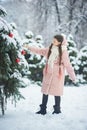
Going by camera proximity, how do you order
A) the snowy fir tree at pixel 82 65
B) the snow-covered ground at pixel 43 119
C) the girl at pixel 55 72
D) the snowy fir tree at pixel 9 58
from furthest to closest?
1. the snowy fir tree at pixel 82 65
2. the girl at pixel 55 72
3. the snowy fir tree at pixel 9 58
4. the snow-covered ground at pixel 43 119

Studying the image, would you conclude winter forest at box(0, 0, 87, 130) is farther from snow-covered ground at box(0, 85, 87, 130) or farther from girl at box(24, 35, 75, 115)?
girl at box(24, 35, 75, 115)

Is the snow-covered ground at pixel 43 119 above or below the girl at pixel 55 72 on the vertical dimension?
below

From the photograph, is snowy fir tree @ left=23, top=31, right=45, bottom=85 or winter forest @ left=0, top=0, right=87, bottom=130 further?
snowy fir tree @ left=23, top=31, right=45, bottom=85

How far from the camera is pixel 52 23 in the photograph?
24.5 m

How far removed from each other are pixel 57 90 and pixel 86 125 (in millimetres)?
1368

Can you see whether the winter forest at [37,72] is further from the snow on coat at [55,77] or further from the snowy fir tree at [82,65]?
the snow on coat at [55,77]

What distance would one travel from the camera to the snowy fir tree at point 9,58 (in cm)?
699

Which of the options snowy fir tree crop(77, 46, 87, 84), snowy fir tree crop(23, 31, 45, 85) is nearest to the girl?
snowy fir tree crop(23, 31, 45, 85)

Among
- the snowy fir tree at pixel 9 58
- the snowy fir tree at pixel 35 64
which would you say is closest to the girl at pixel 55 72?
the snowy fir tree at pixel 9 58

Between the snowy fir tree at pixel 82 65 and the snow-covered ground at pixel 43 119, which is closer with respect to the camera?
the snow-covered ground at pixel 43 119

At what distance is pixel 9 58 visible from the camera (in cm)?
723

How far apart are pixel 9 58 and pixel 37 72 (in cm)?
933

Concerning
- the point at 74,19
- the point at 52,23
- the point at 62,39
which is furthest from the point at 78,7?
the point at 62,39

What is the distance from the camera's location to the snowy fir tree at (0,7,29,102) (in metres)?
6.99
